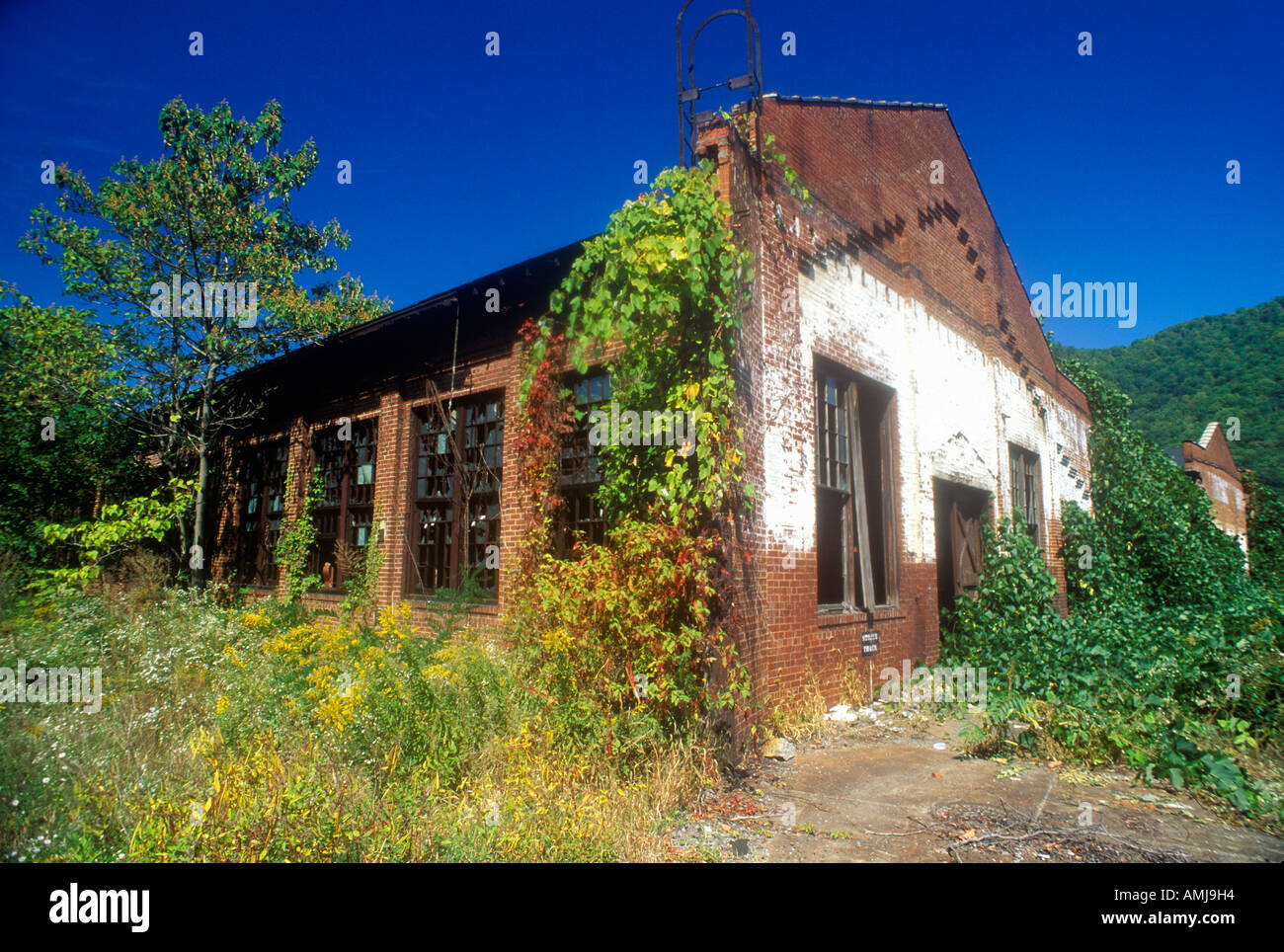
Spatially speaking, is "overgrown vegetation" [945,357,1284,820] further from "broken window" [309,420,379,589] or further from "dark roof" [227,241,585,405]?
"broken window" [309,420,379,589]

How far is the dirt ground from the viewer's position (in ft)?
12.7

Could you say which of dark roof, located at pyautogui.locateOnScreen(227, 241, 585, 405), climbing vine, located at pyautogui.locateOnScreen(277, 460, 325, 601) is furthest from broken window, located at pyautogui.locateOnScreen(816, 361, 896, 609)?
climbing vine, located at pyautogui.locateOnScreen(277, 460, 325, 601)

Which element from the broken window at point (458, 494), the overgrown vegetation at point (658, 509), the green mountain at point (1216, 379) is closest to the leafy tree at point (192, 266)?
the broken window at point (458, 494)

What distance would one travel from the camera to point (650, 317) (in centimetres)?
575

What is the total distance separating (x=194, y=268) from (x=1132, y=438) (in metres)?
21.1

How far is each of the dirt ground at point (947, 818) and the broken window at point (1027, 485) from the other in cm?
831

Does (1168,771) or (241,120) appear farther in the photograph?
(241,120)

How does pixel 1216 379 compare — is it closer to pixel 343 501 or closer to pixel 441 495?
pixel 441 495

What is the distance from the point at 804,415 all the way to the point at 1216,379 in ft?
118

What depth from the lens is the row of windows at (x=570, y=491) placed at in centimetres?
772

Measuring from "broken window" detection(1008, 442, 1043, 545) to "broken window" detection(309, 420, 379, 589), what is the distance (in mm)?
11194
